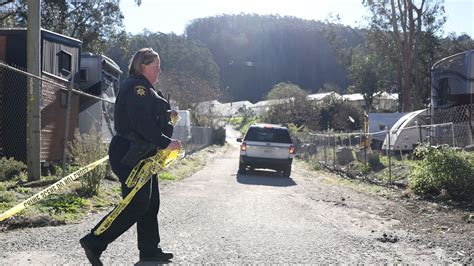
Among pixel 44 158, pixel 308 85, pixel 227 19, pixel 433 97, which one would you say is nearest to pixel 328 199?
pixel 44 158

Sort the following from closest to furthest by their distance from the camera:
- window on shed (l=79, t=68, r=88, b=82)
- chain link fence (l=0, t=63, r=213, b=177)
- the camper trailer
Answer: chain link fence (l=0, t=63, r=213, b=177)
the camper trailer
window on shed (l=79, t=68, r=88, b=82)

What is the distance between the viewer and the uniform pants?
14.2 ft

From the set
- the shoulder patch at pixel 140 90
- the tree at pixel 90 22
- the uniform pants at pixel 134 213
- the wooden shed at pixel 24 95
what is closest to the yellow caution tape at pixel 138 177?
the uniform pants at pixel 134 213

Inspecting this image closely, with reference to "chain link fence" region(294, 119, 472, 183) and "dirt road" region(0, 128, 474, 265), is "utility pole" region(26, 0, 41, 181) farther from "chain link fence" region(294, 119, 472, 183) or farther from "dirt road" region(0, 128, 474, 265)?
"chain link fence" region(294, 119, 472, 183)

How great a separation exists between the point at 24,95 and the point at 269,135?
8463 millimetres

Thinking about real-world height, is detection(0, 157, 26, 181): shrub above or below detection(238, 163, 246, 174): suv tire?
above

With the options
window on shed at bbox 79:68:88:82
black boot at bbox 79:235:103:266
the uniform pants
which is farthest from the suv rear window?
black boot at bbox 79:235:103:266

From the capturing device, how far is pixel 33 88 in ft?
30.7

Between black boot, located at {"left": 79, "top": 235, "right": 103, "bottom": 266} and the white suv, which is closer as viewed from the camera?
black boot, located at {"left": 79, "top": 235, "right": 103, "bottom": 266}

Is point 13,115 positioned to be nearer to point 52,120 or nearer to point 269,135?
point 52,120

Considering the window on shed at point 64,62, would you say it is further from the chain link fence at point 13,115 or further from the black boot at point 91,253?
the black boot at point 91,253

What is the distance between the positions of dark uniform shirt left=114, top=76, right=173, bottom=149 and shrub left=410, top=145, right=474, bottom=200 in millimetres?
6527

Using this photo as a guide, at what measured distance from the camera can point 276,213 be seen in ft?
26.9

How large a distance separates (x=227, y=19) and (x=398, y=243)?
140m
